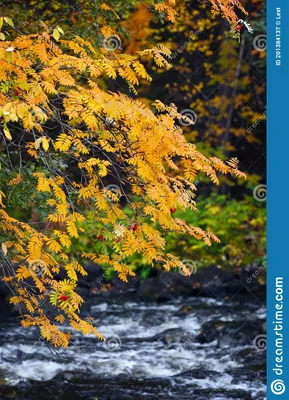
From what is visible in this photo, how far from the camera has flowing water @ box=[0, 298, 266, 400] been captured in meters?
8.33

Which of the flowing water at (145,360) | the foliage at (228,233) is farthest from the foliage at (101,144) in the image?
the foliage at (228,233)

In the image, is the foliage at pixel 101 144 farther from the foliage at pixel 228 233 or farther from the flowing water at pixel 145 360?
the foliage at pixel 228 233

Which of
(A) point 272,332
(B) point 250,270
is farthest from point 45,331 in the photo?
(B) point 250,270

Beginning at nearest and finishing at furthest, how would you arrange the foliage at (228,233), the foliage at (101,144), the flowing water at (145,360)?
the foliage at (101,144)
the flowing water at (145,360)
the foliage at (228,233)

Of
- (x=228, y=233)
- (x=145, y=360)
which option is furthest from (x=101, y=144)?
(x=228, y=233)

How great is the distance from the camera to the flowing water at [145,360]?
27.3ft

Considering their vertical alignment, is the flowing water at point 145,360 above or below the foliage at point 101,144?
below

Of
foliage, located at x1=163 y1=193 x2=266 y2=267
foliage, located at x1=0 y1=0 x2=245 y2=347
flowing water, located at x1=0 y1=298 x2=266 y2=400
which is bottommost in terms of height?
flowing water, located at x1=0 y1=298 x2=266 y2=400

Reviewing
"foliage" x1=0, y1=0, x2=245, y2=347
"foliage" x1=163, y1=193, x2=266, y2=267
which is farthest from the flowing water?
"foliage" x1=0, y1=0, x2=245, y2=347

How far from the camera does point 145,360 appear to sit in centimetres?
947

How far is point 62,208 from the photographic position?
4492 millimetres

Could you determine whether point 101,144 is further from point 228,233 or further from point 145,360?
point 228,233

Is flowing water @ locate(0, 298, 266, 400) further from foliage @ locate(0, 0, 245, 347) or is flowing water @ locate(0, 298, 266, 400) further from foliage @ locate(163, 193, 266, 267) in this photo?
foliage @ locate(0, 0, 245, 347)

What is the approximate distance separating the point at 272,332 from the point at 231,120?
44.6 ft
